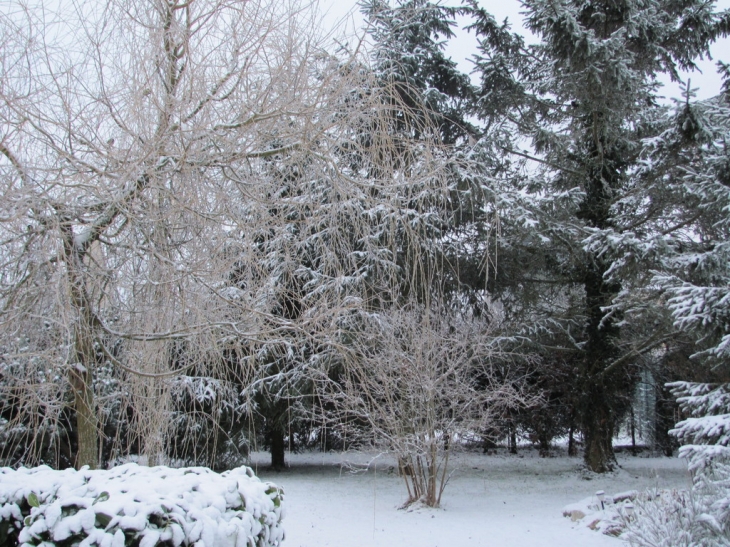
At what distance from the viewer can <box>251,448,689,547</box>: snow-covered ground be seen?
20.5 feet

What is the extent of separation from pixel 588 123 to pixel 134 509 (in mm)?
10290

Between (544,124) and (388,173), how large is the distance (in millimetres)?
9571

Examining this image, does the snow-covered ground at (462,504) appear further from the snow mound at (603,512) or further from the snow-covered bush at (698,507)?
the snow-covered bush at (698,507)

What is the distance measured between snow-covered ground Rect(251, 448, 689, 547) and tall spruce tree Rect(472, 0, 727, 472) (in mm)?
1323

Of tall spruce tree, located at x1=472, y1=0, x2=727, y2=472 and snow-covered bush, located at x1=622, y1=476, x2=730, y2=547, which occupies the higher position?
tall spruce tree, located at x1=472, y1=0, x2=727, y2=472

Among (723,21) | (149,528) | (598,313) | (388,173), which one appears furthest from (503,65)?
(149,528)

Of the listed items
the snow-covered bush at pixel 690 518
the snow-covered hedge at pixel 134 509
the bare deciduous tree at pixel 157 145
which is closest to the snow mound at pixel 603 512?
the snow-covered bush at pixel 690 518

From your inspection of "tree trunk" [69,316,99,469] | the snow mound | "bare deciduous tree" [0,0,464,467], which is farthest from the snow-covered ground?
"bare deciduous tree" [0,0,464,467]

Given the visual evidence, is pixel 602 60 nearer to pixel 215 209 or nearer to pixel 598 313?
pixel 598 313

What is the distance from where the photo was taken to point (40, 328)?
9.34 ft

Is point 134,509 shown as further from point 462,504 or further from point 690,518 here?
point 462,504

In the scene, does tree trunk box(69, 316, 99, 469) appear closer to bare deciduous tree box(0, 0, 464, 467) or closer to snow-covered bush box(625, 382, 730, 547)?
bare deciduous tree box(0, 0, 464, 467)

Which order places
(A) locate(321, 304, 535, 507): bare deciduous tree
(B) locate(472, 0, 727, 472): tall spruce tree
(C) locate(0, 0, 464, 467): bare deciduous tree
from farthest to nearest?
(B) locate(472, 0, 727, 472): tall spruce tree → (A) locate(321, 304, 535, 507): bare deciduous tree → (C) locate(0, 0, 464, 467): bare deciduous tree

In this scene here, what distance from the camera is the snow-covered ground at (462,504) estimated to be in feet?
20.5
